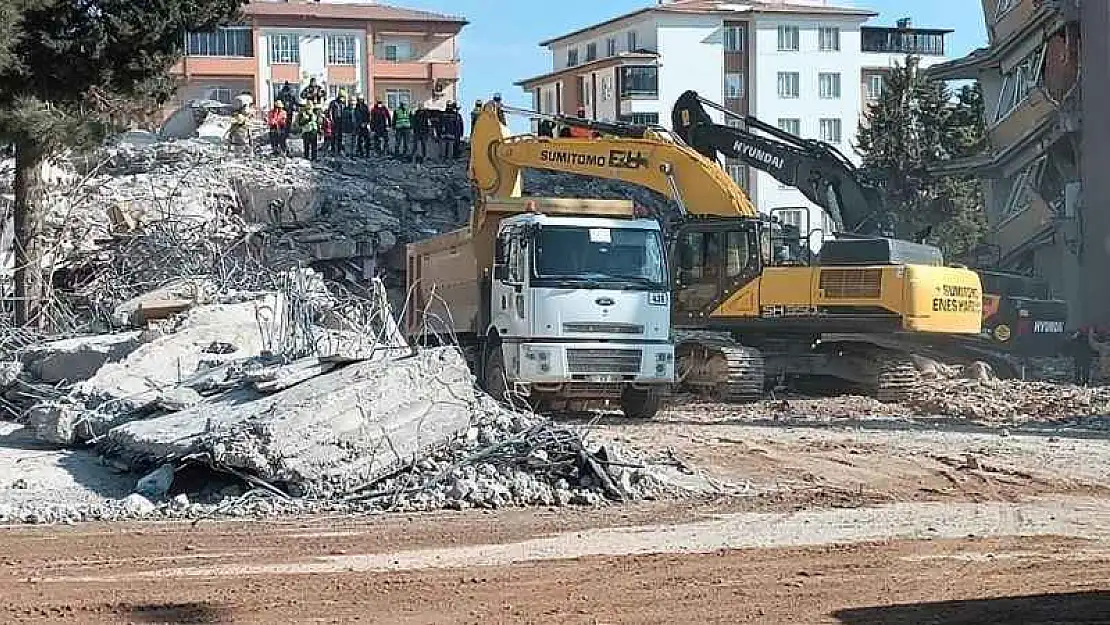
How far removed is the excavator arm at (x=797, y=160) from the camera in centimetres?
2608

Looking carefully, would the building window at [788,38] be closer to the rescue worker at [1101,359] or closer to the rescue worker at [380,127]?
the rescue worker at [380,127]

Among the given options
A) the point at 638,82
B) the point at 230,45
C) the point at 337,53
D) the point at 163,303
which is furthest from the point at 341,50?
the point at 163,303

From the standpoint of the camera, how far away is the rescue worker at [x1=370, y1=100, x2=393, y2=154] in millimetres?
40750

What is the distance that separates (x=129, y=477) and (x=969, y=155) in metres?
41.5

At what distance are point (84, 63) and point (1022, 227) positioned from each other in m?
29.7

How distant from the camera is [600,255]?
20.3 metres

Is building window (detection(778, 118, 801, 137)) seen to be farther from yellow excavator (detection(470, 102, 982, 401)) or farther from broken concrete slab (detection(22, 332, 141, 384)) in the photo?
broken concrete slab (detection(22, 332, 141, 384))

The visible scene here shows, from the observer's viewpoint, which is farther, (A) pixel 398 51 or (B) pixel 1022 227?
(A) pixel 398 51

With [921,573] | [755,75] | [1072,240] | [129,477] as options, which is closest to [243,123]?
[1072,240]

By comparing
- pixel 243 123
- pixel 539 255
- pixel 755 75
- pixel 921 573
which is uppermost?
pixel 755 75

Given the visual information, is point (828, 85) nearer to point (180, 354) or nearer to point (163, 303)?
point (163, 303)

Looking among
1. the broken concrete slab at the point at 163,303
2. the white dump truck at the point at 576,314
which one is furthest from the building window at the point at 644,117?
the white dump truck at the point at 576,314

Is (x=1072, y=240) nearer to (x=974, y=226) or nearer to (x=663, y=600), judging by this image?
(x=974, y=226)

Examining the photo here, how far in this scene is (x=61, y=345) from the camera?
64.3 feet
